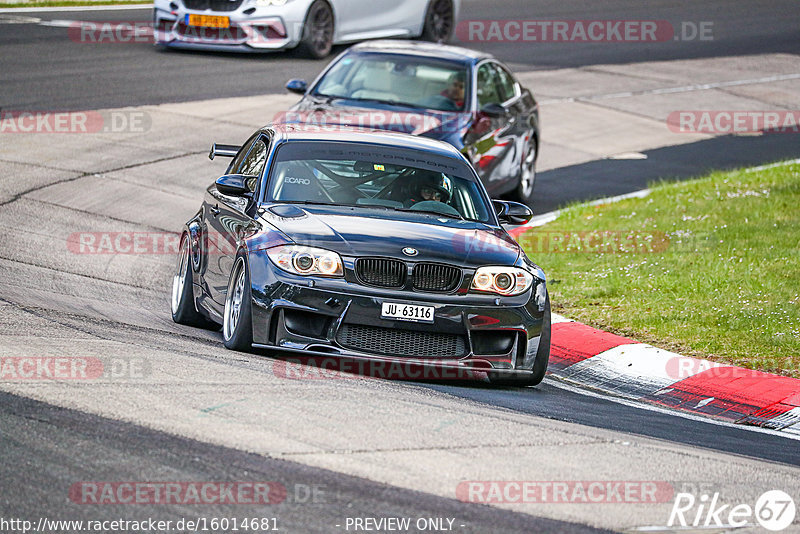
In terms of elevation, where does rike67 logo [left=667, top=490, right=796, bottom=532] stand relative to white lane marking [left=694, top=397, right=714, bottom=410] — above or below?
above

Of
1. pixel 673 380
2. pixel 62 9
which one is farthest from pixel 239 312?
pixel 62 9

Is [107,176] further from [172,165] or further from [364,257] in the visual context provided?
[364,257]

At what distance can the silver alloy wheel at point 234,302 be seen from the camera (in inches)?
316

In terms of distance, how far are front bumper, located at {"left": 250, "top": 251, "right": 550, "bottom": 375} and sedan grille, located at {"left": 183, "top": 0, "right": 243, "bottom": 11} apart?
13922 millimetres

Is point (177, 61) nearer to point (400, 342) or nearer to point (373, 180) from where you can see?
point (373, 180)

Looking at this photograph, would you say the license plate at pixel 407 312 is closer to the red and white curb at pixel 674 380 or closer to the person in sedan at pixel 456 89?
the red and white curb at pixel 674 380

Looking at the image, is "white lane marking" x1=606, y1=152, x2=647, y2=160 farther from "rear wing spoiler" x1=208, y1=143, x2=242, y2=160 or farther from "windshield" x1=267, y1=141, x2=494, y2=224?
"windshield" x1=267, y1=141, x2=494, y2=224

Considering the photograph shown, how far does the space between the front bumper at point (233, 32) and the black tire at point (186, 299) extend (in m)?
12.3

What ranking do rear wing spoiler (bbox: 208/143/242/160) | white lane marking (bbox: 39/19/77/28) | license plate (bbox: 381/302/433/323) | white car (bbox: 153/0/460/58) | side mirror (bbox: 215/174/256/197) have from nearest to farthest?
license plate (bbox: 381/302/433/323)
side mirror (bbox: 215/174/256/197)
rear wing spoiler (bbox: 208/143/242/160)
white car (bbox: 153/0/460/58)
white lane marking (bbox: 39/19/77/28)

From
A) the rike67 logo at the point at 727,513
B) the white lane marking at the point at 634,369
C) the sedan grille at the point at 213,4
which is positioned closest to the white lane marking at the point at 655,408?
the white lane marking at the point at 634,369

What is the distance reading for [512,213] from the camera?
9375mm

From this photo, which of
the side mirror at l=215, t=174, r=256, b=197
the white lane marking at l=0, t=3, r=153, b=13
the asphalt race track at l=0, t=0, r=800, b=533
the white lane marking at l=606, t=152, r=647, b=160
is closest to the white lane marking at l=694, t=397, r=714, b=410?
the asphalt race track at l=0, t=0, r=800, b=533

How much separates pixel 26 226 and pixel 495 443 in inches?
286

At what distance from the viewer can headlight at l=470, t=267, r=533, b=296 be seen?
25.9ft
